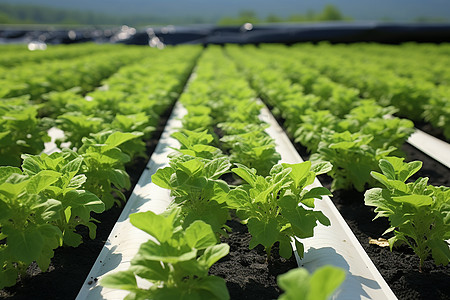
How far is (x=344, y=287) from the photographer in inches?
72.2

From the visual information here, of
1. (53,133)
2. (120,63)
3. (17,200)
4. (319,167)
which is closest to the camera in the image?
(17,200)

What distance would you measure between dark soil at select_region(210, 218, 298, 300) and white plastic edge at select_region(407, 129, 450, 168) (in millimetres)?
2639

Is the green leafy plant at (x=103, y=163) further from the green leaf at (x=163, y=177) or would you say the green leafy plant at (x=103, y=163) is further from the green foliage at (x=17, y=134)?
the green foliage at (x=17, y=134)

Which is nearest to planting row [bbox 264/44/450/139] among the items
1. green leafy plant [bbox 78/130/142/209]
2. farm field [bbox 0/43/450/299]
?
farm field [bbox 0/43/450/299]

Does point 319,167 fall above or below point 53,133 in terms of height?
above

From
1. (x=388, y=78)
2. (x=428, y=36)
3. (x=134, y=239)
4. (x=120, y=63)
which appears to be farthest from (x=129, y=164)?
(x=428, y=36)

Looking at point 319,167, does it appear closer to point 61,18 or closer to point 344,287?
point 344,287

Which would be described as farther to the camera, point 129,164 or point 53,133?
point 53,133

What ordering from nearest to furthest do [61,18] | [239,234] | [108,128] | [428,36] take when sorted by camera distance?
1. [239,234]
2. [108,128]
3. [428,36]
4. [61,18]

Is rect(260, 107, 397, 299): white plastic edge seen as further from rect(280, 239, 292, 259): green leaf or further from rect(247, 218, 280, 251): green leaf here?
rect(247, 218, 280, 251): green leaf

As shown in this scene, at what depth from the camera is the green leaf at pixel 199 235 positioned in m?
1.50

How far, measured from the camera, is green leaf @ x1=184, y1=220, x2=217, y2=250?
1496 millimetres

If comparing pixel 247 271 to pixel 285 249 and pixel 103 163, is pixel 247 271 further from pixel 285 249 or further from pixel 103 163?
pixel 103 163

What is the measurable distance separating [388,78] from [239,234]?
521 centimetres
